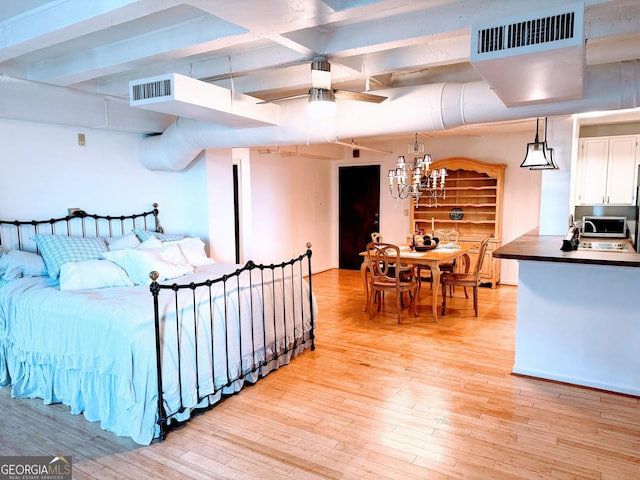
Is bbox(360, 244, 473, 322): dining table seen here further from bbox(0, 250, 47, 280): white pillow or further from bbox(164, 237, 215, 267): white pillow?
bbox(0, 250, 47, 280): white pillow

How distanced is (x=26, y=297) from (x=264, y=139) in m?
2.28

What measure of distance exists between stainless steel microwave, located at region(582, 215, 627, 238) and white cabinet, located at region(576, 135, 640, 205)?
245 mm

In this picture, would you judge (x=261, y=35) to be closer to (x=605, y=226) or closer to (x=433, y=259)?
(x=433, y=259)

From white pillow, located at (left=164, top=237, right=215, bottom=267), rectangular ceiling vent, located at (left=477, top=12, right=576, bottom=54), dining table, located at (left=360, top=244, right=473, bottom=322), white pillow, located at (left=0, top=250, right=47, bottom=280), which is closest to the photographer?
rectangular ceiling vent, located at (left=477, top=12, right=576, bottom=54)

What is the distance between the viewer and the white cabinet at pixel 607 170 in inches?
218

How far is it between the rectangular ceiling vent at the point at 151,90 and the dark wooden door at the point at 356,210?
18.2ft

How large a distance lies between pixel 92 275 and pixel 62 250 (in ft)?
1.53

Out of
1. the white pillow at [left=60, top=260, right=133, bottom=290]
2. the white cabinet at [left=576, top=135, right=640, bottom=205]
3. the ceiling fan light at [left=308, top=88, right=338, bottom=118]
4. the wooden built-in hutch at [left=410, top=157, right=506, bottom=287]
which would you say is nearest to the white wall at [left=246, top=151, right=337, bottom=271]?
the wooden built-in hutch at [left=410, top=157, right=506, bottom=287]

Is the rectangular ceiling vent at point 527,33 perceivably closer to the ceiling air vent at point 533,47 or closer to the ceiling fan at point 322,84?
the ceiling air vent at point 533,47

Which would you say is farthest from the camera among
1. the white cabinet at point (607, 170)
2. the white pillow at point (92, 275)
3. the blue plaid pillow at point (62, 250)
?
the white cabinet at point (607, 170)

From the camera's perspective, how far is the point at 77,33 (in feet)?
8.04

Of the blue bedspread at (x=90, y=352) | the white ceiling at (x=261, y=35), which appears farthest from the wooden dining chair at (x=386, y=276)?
the white ceiling at (x=261, y=35)

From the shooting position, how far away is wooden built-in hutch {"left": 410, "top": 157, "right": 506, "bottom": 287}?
6699 mm

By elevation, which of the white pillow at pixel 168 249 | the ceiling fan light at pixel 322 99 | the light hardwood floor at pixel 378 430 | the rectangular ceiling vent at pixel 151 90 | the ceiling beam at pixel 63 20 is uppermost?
the ceiling beam at pixel 63 20
